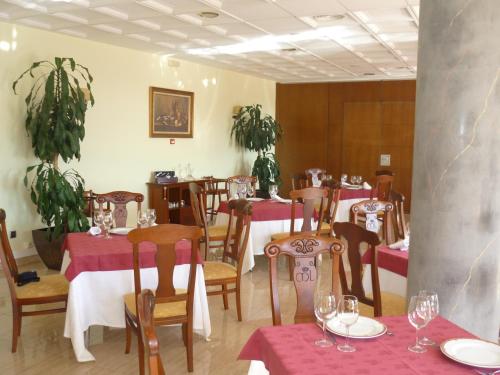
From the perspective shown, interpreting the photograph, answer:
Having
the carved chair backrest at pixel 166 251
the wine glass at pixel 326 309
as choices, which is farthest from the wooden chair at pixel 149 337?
the carved chair backrest at pixel 166 251

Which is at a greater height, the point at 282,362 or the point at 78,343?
the point at 282,362

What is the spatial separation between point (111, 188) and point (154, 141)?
3.89 ft

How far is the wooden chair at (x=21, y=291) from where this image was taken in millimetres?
3705

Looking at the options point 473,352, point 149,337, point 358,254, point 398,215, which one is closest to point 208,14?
point 398,215

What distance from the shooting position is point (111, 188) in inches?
308

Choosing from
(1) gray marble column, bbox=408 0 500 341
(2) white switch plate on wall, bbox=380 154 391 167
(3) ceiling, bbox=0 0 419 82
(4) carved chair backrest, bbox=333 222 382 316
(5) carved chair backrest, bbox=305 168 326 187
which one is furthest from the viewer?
(2) white switch plate on wall, bbox=380 154 391 167

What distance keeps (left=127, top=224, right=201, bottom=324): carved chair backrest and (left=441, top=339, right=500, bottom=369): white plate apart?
5.75 ft

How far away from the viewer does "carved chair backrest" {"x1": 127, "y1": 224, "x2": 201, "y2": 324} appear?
325 centimetres

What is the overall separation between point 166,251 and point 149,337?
1.82 metres

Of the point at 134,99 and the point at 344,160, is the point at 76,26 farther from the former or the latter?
the point at 344,160

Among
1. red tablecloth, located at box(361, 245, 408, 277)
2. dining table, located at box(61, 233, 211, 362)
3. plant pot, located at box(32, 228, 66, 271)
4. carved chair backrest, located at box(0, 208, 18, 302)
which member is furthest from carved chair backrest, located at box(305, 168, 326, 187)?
carved chair backrest, located at box(0, 208, 18, 302)

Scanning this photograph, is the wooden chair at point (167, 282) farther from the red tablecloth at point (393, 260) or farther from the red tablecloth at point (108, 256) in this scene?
the red tablecloth at point (393, 260)

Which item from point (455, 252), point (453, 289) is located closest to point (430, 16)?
point (455, 252)

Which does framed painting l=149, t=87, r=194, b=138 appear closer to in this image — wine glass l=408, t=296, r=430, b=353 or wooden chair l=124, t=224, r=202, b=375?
wooden chair l=124, t=224, r=202, b=375
